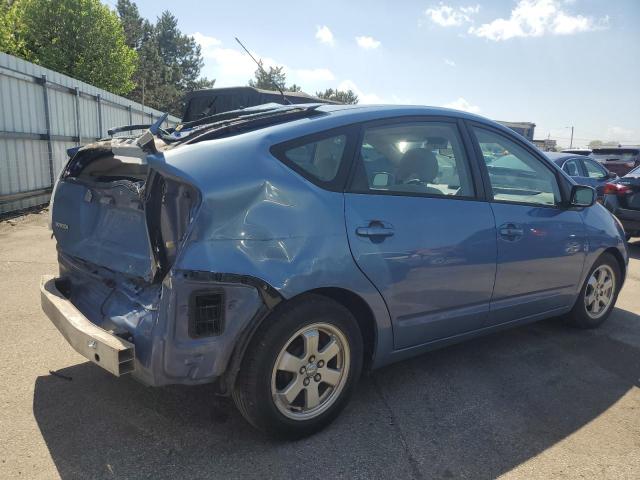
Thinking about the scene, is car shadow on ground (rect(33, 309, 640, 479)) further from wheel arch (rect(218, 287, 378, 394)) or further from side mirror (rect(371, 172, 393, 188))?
side mirror (rect(371, 172, 393, 188))

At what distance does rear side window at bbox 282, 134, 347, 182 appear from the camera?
260 cm

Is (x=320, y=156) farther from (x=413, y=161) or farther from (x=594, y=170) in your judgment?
(x=594, y=170)

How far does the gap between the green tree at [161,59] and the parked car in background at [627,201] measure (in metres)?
40.5

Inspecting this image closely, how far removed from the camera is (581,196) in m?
3.96

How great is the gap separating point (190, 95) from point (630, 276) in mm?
7332

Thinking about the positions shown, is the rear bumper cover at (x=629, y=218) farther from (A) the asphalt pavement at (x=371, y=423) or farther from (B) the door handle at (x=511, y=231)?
(B) the door handle at (x=511, y=231)

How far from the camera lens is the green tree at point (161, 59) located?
48.5 m

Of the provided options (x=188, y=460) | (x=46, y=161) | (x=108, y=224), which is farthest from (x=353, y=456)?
(x=46, y=161)

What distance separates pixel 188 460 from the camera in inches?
97.4

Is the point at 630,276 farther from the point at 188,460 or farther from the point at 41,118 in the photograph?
the point at 41,118

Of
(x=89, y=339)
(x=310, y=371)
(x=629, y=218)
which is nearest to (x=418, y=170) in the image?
(x=310, y=371)

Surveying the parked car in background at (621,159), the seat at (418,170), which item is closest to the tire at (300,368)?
the seat at (418,170)

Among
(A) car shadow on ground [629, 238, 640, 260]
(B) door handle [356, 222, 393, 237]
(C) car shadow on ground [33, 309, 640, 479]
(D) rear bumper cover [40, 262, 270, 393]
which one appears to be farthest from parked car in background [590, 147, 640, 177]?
(D) rear bumper cover [40, 262, 270, 393]

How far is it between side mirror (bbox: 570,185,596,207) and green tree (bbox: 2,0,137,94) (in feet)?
82.5
